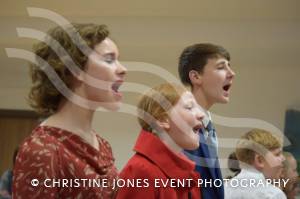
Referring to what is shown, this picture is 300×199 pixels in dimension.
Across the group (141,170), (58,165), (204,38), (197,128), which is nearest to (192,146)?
(197,128)

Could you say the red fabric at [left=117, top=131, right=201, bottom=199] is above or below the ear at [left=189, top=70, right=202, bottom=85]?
below

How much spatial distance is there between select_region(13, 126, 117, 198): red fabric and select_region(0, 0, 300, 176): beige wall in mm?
1847

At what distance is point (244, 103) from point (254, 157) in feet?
4.25

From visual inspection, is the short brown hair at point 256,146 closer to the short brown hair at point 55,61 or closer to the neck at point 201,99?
the neck at point 201,99

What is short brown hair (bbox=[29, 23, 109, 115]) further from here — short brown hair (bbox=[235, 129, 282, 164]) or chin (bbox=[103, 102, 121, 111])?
short brown hair (bbox=[235, 129, 282, 164])

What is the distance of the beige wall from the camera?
2.88 metres

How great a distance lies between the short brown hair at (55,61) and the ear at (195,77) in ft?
1.51

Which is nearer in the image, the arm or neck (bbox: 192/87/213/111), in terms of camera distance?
the arm

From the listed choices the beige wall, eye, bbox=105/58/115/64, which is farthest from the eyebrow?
the beige wall

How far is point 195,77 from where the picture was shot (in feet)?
4.85

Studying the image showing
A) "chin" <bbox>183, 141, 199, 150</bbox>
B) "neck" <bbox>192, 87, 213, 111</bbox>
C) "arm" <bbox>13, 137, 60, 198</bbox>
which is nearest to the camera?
"arm" <bbox>13, 137, 60, 198</bbox>

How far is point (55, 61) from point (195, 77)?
551 mm

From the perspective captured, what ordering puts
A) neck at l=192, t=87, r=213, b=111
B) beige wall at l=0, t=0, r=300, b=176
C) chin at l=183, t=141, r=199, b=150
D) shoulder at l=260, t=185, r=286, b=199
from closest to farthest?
chin at l=183, t=141, r=199, b=150 → neck at l=192, t=87, r=213, b=111 → shoulder at l=260, t=185, r=286, b=199 → beige wall at l=0, t=0, r=300, b=176

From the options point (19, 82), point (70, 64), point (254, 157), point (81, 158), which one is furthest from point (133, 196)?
point (19, 82)
